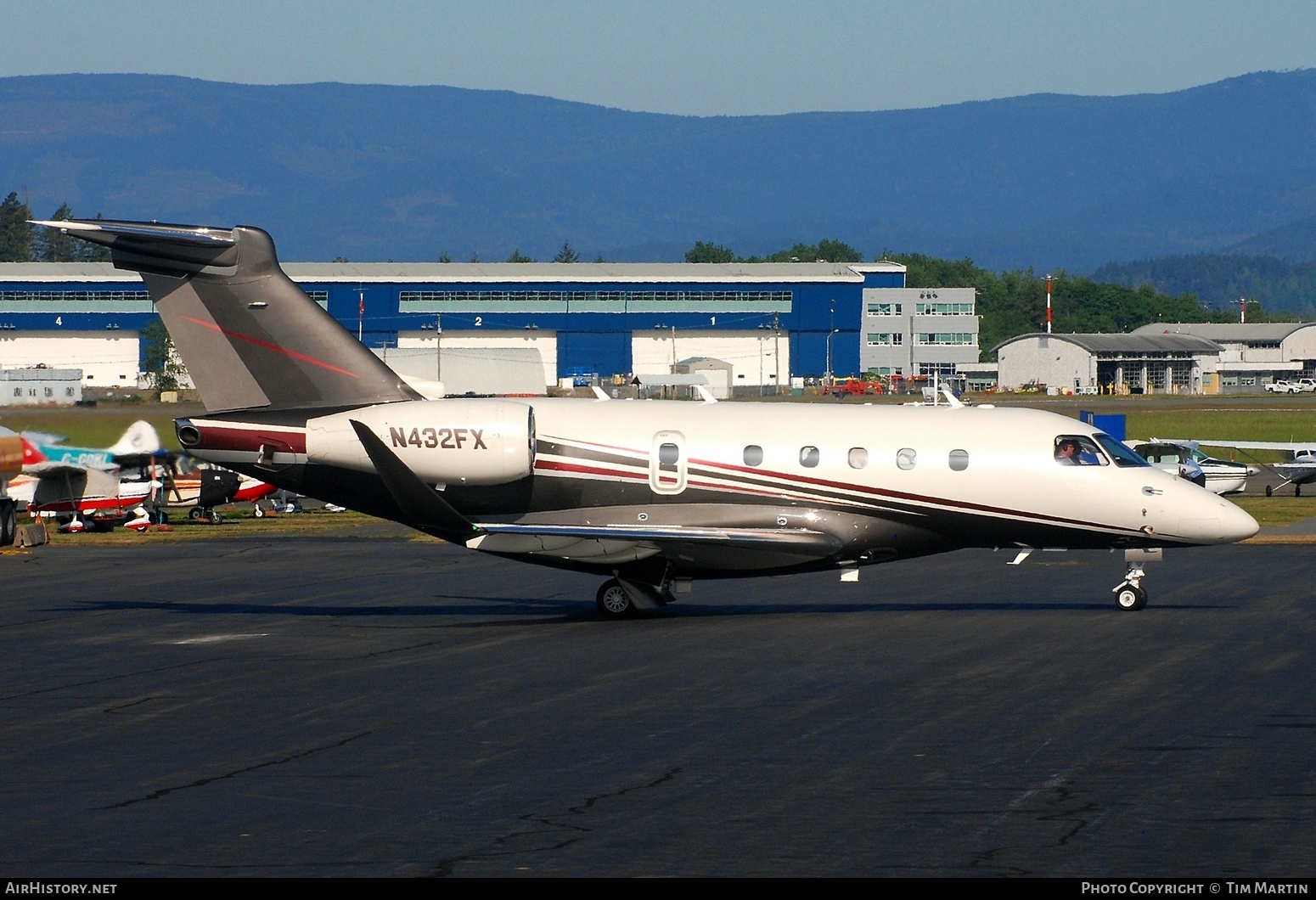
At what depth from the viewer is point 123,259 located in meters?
25.3

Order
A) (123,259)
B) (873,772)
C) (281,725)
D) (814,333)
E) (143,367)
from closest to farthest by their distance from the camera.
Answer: (873,772) < (281,725) < (123,259) < (143,367) < (814,333)

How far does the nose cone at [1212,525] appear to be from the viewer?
24828mm

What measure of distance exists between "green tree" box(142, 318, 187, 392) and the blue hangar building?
4239mm

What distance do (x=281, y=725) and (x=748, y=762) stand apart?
5024 millimetres

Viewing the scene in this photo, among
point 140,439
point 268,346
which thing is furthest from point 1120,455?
point 140,439

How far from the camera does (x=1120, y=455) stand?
2561cm

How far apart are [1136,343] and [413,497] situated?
5827 inches

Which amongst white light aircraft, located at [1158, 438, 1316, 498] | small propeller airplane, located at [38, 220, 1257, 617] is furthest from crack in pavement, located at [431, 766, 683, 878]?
white light aircraft, located at [1158, 438, 1316, 498]

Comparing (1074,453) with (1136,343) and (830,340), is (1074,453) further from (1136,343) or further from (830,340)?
(1136,343)

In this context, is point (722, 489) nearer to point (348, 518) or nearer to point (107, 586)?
point (107, 586)

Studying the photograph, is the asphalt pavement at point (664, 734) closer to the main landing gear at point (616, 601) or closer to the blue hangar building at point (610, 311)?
the main landing gear at point (616, 601)

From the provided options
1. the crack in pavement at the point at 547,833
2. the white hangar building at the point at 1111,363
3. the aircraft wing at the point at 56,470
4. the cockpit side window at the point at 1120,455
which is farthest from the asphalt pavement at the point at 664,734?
the white hangar building at the point at 1111,363

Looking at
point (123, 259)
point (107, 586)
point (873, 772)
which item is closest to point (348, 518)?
point (107, 586)

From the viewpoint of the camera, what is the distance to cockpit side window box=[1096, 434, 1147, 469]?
25.5 metres
